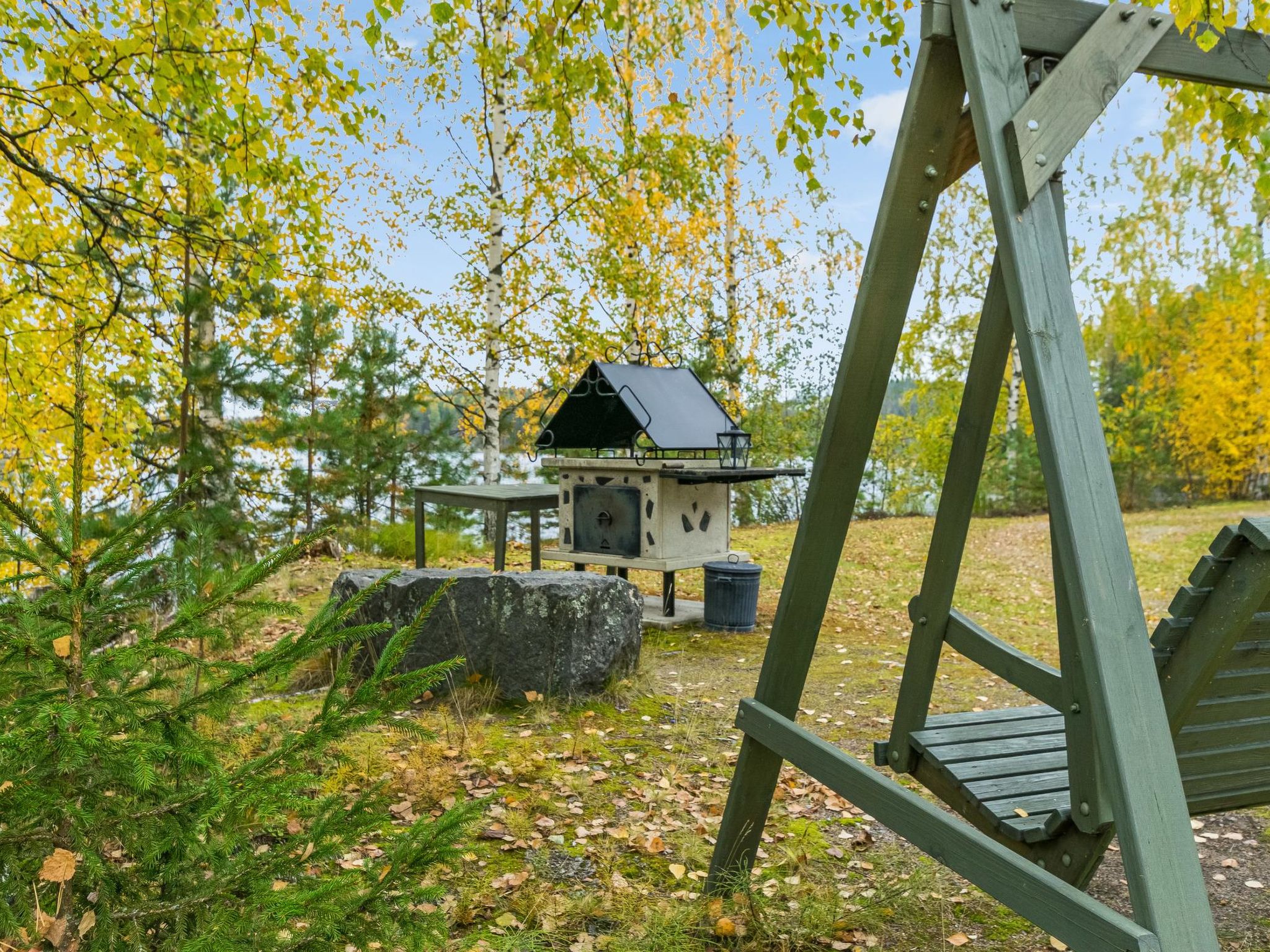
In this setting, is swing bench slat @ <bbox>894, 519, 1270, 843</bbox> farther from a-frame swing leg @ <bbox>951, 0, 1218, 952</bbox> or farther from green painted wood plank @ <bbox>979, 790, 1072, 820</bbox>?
a-frame swing leg @ <bbox>951, 0, 1218, 952</bbox>

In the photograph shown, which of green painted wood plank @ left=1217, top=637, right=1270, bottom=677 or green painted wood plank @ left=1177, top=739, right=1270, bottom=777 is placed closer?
green painted wood plank @ left=1217, top=637, right=1270, bottom=677

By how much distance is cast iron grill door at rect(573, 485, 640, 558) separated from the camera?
6480 millimetres

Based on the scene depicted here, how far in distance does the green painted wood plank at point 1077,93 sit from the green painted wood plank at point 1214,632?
807 millimetres

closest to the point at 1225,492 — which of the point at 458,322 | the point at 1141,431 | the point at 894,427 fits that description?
the point at 1141,431

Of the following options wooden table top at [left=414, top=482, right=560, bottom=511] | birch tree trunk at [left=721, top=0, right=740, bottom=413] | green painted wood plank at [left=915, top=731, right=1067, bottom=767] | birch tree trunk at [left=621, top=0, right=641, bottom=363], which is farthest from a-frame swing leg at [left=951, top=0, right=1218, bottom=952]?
birch tree trunk at [left=721, top=0, right=740, bottom=413]

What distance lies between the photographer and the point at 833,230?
15719mm

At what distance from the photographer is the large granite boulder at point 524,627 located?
4703 millimetres

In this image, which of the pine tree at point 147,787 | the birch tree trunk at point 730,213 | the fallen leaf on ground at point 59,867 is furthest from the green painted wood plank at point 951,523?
the birch tree trunk at point 730,213

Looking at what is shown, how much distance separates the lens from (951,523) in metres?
2.58

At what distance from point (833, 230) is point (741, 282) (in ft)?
7.22

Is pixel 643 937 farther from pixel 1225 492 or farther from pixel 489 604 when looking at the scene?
pixel 1225 492

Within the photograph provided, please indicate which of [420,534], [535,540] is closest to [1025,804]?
[535,540]

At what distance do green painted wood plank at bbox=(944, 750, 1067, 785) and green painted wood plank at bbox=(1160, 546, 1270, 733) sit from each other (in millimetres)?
627

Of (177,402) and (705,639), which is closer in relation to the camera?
(705,639)
